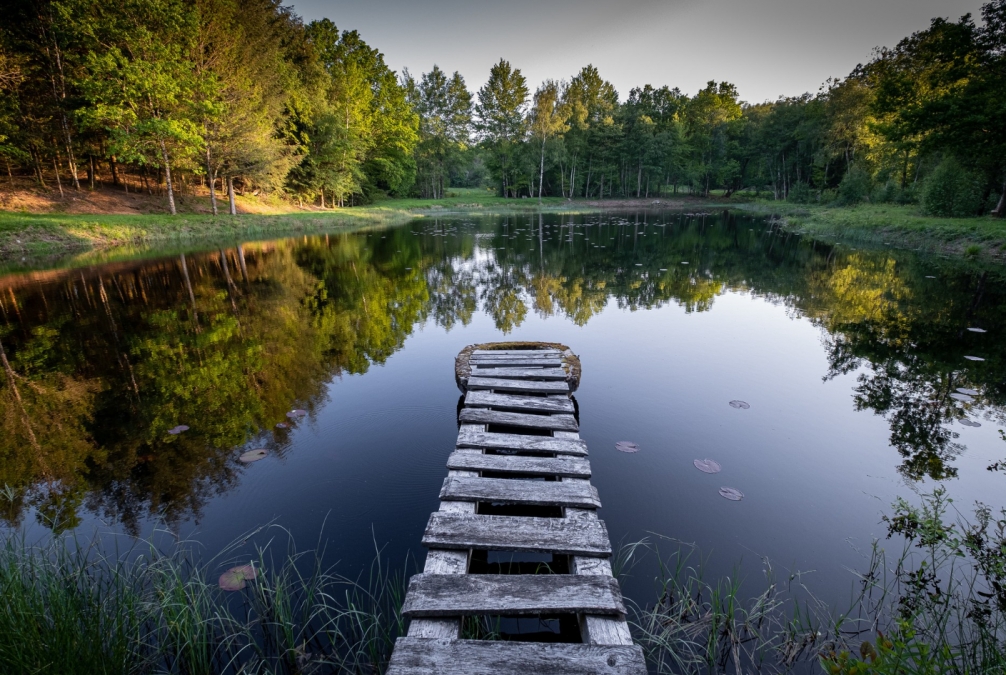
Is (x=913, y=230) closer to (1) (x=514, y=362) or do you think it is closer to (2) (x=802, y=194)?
(1) (x=514, y=362)

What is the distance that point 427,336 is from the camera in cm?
850

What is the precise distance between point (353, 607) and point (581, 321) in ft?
24.2

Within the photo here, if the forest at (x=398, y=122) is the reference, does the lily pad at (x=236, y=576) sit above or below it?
below

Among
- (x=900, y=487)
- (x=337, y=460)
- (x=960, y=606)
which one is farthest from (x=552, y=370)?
(x=960, y=606)

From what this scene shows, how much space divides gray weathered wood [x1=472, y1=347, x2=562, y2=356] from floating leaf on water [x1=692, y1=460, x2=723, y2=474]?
2.41m

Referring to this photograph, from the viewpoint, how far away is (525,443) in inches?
156

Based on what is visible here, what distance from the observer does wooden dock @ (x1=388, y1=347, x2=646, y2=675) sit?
200cm

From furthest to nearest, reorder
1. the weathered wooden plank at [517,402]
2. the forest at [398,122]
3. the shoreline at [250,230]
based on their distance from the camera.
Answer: the forest at [398,122] < the shoreline at [250,230] < the weathered wooden plank at [517,402]

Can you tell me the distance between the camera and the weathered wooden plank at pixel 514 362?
230 inches

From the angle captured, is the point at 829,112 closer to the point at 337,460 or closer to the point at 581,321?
the point at 581,321

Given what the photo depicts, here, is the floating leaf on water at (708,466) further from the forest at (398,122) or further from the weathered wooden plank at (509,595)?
the forest at (398,122)

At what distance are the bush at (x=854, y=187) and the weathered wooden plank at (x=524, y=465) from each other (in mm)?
41983

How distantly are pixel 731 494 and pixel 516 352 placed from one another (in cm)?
323

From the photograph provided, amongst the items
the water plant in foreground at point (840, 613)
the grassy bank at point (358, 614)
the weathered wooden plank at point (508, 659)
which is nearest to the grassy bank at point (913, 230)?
the water plant in foreground at point (840, 613)
